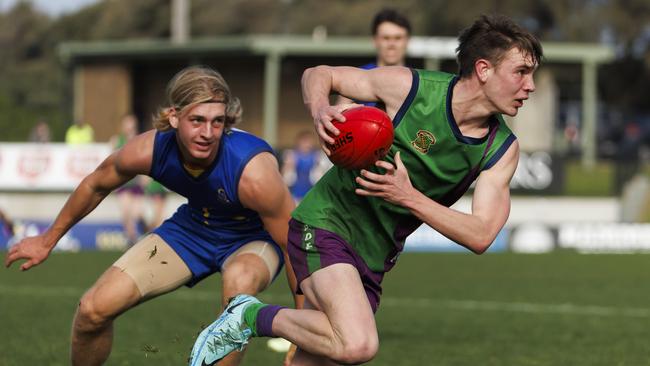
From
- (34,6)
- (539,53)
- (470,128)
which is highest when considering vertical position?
(539,53)

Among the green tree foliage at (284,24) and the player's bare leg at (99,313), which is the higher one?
the player's bare leg at (99,313)

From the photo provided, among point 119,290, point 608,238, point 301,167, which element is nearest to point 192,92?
point 119,290

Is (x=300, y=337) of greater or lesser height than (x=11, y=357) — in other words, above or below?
above

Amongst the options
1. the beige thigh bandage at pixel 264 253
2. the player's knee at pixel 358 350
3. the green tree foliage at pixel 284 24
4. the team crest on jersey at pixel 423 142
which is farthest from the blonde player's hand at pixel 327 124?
the green tree foliage at pixel 284 24

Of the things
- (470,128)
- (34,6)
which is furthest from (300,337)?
(34,6)

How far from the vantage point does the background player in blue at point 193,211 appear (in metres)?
6.59

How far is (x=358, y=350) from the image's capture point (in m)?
5.57

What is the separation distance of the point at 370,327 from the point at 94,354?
1.88 metres

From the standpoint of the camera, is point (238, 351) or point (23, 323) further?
point (23, 323)

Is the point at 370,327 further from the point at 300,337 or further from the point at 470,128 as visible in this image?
the point at 470,128

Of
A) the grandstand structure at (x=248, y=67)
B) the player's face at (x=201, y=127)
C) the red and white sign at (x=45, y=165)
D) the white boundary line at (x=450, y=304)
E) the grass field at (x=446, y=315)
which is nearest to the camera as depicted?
the player's face at (x=201, y=127)

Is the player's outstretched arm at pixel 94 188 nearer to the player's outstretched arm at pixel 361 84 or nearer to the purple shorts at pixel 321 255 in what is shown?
the purple shorts at pixel 321 255

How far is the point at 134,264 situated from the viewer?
22.4ft

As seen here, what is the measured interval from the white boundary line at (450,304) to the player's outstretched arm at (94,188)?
5697 millimetres
